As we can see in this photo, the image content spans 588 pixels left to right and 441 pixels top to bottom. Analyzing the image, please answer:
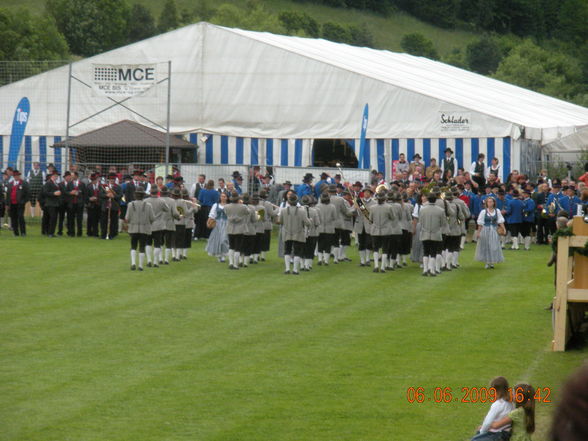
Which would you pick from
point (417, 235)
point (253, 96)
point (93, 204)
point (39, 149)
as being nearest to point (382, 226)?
point (417, 235)

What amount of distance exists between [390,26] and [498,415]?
362 ft

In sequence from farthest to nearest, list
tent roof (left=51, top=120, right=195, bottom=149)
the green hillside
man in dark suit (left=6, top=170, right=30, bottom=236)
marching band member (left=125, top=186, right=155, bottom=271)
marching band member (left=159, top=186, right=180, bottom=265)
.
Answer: the green hillside, tent roof (left=51, top=120, right=195, bottom=149), man in dark suit (left=6, top=170, right=30, bottom=236), marching band member (left=159, top=186, right=180, bottom=265), marching band member (left=125, top=186, right=155, bottom=271)

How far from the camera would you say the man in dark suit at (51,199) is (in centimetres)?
3102

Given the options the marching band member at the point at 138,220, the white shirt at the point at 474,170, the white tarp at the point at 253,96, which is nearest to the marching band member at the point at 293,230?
the marching band member at the point at 138,220

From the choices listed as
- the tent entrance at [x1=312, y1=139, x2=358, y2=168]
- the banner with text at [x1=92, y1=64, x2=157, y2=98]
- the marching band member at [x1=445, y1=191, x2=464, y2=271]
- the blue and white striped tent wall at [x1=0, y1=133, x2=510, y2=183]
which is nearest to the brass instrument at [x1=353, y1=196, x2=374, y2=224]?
the marching band member at [x1=445, y1=191, x2=464, y2=271]

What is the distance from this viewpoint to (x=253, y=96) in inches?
1523

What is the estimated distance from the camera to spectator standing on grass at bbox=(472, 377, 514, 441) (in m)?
8.75

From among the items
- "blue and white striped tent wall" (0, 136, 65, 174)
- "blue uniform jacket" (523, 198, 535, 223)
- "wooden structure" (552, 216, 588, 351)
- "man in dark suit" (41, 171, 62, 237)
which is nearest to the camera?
"wooden structure" (552, 216, 588, 351)

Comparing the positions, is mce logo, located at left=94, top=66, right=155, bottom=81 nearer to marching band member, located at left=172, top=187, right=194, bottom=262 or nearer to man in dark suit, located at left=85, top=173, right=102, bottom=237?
man in dark suit, located at left=85, top=173, right=102, bottom=237

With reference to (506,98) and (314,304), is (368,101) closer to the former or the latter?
(506,98)

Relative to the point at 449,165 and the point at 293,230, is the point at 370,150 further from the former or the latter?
the point at 293,230

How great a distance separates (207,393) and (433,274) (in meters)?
12.2

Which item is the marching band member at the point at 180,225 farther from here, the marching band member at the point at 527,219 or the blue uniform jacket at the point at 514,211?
the marching band member at the point at 527,219

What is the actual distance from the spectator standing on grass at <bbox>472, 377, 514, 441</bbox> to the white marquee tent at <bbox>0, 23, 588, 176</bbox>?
88.7 ft
